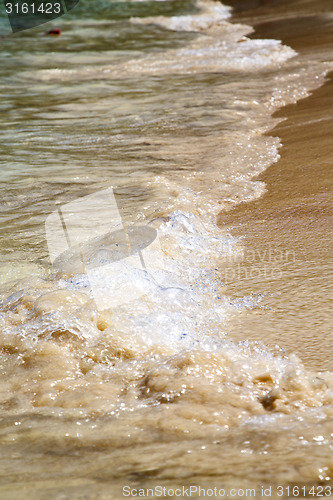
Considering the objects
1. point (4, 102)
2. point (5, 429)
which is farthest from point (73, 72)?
point (5, 429)

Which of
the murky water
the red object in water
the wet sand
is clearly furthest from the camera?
the red object in water

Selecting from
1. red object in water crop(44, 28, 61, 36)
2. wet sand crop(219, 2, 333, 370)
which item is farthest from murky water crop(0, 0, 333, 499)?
red object in water crop(44, 28, 61, 36)

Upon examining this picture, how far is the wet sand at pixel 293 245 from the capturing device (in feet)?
7.52

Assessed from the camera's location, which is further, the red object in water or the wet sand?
the red object in water

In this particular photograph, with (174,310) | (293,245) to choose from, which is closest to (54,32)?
(293,245)

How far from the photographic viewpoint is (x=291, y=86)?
6.84 metres

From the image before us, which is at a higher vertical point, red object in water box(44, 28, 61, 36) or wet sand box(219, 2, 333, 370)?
red object in water box(44, 28, 61, 36)

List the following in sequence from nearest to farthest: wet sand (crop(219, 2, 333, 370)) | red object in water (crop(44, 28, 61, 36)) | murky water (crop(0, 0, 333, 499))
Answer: murky water (crop(0, 0, 333, 499)) → wet sand (crop(219, 2, 333, 370)) → red object in water (crop(44, 28, 61, 36))

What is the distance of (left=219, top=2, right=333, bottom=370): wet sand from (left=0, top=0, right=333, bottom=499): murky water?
0.01 meters

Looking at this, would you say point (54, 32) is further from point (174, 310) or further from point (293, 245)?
point (174, 310)

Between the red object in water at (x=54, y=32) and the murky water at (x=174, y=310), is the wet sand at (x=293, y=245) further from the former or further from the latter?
the red object in water at (x=54, y=32)

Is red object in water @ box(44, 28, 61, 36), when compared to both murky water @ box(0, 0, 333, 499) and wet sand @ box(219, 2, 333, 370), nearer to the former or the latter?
murky water @ box(0, 0, 333, 499)

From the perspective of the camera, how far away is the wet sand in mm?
2291

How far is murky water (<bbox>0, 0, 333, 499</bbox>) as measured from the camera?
162 cm
